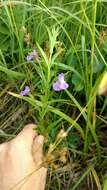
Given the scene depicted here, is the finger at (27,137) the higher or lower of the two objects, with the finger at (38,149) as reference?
higher

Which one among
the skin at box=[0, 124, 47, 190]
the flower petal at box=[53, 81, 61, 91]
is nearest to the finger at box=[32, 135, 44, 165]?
the skin at box=[0, 124, 47, 190]

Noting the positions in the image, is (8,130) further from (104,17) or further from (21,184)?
(104,17)

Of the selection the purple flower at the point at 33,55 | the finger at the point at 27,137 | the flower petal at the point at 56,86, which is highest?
the purple flower at the point at 33,55

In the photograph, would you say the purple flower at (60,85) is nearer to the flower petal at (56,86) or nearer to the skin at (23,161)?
the flower petal at (56,86)

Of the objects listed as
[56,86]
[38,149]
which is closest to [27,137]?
[38,149]

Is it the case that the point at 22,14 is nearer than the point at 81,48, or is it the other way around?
the point at 81,48

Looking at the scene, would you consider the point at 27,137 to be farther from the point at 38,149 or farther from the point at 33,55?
the point at 33,55

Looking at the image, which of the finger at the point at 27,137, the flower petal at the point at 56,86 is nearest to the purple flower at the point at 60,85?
the flower petal at the point at 56,86

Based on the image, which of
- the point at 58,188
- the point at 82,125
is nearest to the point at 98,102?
the point at 82,125
